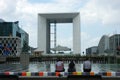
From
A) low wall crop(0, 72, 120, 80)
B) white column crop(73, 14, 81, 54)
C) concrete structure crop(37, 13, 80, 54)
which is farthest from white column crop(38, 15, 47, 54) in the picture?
low wall crop(0, 72, 120, 80)

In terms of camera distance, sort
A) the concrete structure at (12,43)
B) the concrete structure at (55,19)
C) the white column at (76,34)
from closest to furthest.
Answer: the concrete structure at (55,19) < the white column at (76,34) < the concrete structure at (12,43)

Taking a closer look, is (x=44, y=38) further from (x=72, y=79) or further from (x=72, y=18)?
(x=72, y=79)

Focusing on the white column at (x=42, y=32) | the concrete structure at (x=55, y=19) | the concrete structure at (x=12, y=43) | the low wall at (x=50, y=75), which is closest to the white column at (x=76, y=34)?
the concrete structure at (x=55, y=19)

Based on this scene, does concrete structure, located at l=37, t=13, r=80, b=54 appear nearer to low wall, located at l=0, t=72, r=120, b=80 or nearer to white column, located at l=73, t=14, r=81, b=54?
white column, located at l=73, t=14, r=81, b=54

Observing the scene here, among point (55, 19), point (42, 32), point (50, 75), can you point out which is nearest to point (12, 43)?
point (42, 32)

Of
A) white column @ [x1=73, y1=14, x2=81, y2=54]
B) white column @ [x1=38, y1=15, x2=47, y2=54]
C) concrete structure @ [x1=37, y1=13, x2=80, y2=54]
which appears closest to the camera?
concrete structure @ [x1=37, y1=13, x2=80, y2=54]

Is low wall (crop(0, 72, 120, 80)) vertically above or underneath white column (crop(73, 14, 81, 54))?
underneath

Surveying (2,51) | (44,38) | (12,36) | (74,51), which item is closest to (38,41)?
(44,38)

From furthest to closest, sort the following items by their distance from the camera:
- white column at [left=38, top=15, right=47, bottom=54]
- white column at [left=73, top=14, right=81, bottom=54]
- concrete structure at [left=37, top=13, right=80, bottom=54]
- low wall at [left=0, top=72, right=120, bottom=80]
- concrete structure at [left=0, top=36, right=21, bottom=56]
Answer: concrete structure at [left=0, top=36, right=21, bottom=56] < white column at [left=38, top=15, right=47, bottom=54] < white column at [left=73, top=14, right=81, bottom=54] < concrete structure at [left=37, top=13, right=80, bottom=54] < low wall at [left=0, top=72, right=120, bottom=80]

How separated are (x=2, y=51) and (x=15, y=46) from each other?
23692 millimetres

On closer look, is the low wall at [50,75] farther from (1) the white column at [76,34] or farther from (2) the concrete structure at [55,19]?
(1) the white column at [76,34]

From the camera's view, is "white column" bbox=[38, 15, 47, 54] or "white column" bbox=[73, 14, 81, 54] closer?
"white column" bbox=[73, 14, 81, 54]

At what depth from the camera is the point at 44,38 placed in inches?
3770

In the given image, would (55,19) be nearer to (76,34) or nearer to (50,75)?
(76,34)
